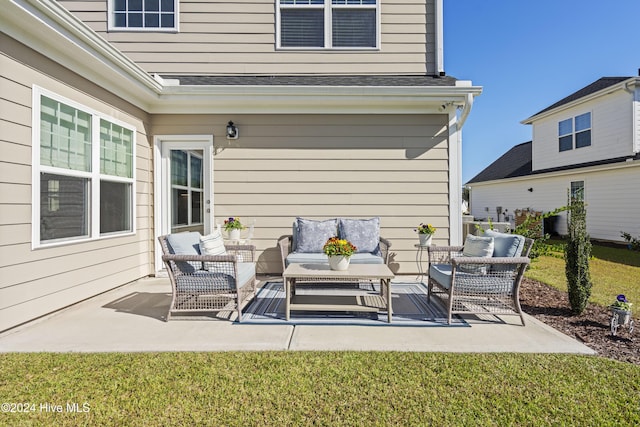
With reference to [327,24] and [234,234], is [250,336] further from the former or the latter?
[327,24]

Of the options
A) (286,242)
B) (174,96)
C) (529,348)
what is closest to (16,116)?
(174,96)

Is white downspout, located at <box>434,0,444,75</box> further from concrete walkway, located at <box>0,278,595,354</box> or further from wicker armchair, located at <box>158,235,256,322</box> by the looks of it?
wicker armchair, located at <box>158,235,256,322</box>

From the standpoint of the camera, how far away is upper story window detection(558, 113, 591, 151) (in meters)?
10.9

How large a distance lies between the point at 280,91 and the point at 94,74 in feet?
7.79

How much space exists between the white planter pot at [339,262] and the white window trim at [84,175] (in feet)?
9.97

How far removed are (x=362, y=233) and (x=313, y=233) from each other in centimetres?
77

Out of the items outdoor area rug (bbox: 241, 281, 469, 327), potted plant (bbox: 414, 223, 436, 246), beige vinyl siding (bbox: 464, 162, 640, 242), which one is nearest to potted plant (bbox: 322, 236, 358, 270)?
outdoor area rug (bbox: 241, 281, 469, 327)

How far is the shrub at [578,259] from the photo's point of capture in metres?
3.58

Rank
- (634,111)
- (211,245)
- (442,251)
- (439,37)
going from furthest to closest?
(634,111)
(439,37)
(442,251)
(211,245)

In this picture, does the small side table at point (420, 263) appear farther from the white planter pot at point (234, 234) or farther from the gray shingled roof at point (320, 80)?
the white planter pot at point (234, 234)

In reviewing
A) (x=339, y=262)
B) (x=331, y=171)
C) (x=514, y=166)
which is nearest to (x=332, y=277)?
(x=339, y=262)

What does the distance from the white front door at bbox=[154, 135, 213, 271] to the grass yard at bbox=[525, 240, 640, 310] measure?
17.3 feet

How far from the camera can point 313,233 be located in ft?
16.2

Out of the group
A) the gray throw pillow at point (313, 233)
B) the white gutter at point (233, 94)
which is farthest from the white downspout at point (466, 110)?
the gray throw pillow at point (313, 233)
